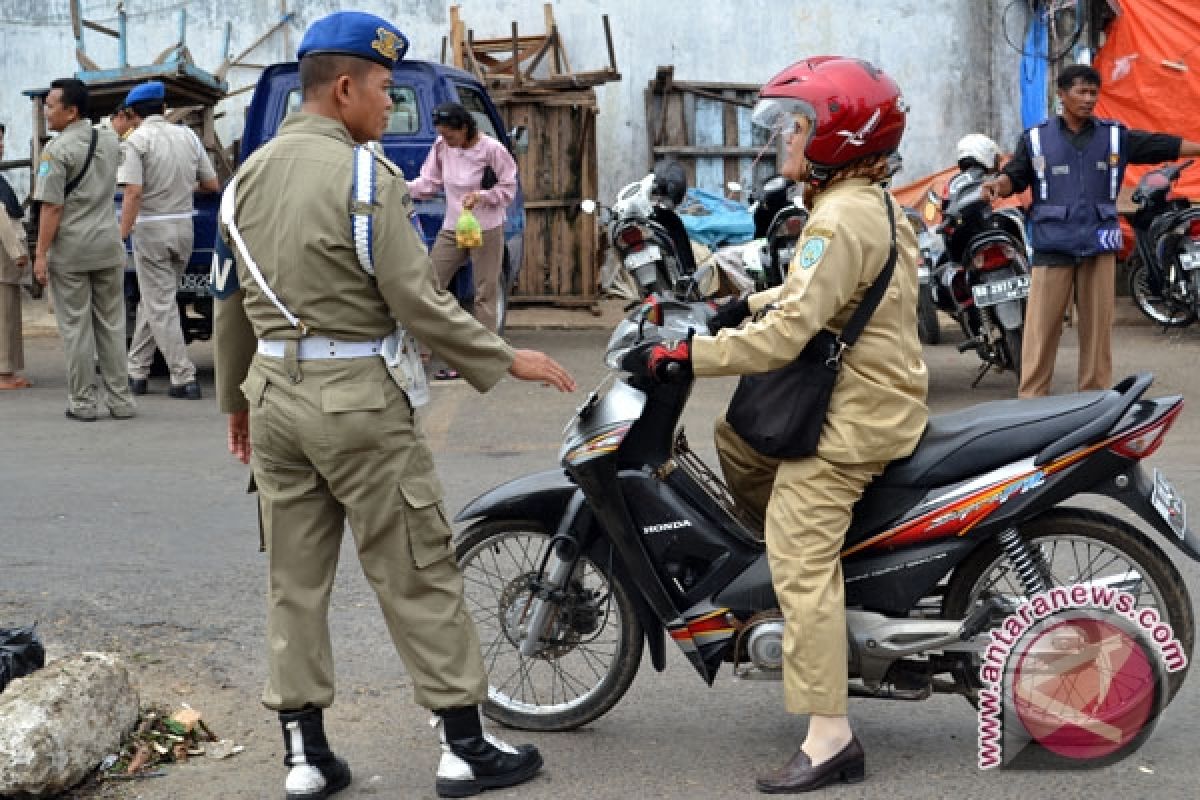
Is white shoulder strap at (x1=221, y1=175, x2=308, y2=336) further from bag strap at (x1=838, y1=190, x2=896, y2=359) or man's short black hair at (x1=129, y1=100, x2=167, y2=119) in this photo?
man's short black hair at (x1=129, y1=100, x2=167, y2=119)

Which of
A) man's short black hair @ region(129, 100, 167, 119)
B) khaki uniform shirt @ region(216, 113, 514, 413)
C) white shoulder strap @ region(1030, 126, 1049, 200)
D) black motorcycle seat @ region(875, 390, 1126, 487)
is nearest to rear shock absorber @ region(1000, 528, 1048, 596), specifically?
black motorcycle seat @ region(875, 390, 1126, 487)

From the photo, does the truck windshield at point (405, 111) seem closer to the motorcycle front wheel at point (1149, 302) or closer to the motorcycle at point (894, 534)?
the motorcycle front wheel at point (1149, 302)

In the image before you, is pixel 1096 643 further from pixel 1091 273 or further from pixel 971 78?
pixel 971 78

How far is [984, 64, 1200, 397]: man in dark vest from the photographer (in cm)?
885

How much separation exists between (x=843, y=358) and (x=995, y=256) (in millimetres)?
5792

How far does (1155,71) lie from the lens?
14.2 meters

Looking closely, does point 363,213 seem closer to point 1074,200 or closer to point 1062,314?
point 1074,200

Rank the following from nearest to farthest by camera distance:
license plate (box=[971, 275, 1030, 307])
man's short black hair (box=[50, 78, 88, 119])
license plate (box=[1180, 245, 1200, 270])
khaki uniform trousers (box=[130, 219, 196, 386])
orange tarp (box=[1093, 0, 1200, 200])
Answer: license plate (box=[971, 275, 1030, 307]) < man's short black hair (box=[50, 78, 88, 119]) < khaki uniform trousers (box=[130, 219, 196, 386]) < license plate (box=[1180, 245, 1200, 270]) < orange tarp (box=[1093, 0, 1200, 200])

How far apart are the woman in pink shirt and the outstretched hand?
7.08 metres

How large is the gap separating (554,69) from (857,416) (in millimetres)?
11572

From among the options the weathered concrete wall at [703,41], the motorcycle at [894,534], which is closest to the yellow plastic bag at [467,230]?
the weathered concrete wall at [703,41]

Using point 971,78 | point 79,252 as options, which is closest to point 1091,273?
point 79,252

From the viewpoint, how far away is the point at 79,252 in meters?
10.1

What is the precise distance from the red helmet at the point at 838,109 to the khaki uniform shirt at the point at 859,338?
87 mm
